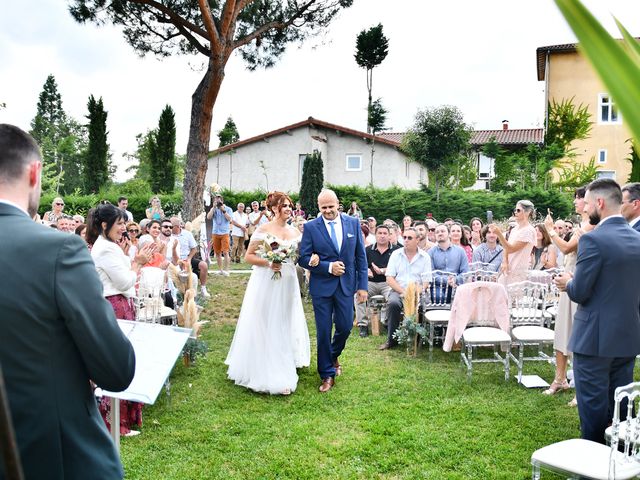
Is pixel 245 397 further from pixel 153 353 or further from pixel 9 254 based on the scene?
pixel 9 254

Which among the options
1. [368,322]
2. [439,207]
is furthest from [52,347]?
[439,207]

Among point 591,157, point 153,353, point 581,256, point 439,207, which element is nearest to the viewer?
point 153,353

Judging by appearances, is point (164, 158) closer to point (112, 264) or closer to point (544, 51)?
point (544, 51)

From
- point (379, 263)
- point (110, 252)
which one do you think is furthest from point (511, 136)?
point (110, 252)

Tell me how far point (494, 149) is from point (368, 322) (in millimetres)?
25447

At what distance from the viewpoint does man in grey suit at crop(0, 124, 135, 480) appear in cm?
168

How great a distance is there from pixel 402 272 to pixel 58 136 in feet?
218

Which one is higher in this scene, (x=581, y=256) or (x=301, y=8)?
(x=301, y=8)

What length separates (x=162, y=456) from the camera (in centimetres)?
479

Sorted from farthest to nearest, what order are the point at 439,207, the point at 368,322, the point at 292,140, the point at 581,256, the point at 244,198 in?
the point at 292,140 < the point at 244,198 < the point at 439,207 < the point at 368,322 < the point at 581,256

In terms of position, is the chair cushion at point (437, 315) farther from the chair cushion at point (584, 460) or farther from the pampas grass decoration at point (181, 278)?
the chair cushion at point (584, 460)

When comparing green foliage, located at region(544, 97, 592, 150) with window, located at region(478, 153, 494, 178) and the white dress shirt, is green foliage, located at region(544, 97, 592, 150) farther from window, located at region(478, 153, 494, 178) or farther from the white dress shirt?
the white dress shirt

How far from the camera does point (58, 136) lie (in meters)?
65.8

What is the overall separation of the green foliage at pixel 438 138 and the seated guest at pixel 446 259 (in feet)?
67.6
